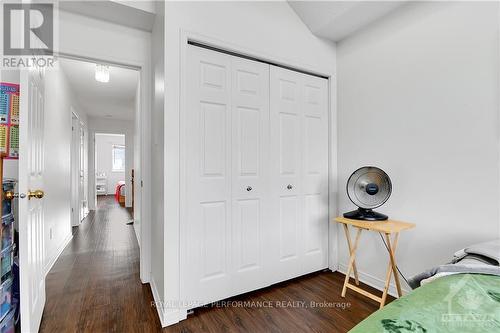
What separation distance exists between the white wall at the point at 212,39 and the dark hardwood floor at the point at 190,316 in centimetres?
31

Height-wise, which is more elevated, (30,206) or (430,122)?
(430,122)

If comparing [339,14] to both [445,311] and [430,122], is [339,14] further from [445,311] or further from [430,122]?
[445,311]

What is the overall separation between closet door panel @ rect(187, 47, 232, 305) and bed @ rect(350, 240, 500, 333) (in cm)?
141

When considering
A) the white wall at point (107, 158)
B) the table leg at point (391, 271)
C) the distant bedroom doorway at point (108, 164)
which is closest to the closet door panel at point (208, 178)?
the table leg at point (391, 271)

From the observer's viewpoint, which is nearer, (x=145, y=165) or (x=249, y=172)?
(x=249, y=172)

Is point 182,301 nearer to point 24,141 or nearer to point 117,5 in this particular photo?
point 24,141

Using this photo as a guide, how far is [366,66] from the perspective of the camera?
2.44 meters

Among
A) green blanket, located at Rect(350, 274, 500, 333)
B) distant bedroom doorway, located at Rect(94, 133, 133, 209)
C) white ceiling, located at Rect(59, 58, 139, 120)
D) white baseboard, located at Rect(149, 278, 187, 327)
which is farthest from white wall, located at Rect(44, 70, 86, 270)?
distant bedroom doorway, located at Rect(94, 133, 133, 209)

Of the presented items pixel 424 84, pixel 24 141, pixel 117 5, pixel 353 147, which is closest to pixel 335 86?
pixel 353 147

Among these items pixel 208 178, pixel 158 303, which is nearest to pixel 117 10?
pixel 208 178

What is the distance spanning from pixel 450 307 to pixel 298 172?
5.77 feet

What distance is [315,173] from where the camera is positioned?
263cm

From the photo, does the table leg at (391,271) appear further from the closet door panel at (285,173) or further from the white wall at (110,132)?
the white wall at (110,132)

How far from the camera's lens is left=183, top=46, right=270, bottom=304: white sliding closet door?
1946 mm
